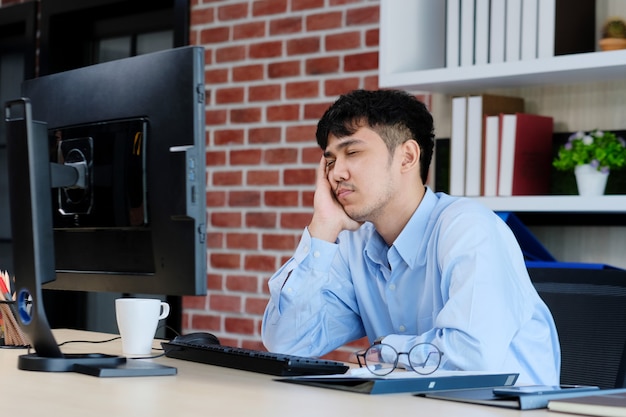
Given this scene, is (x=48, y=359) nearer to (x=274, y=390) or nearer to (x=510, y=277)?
(x=274, y=390)

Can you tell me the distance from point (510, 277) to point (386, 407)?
72 centimetres

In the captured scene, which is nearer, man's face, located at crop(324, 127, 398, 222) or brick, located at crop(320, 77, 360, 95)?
man's face, located at crop(324, 127, 398, 222)

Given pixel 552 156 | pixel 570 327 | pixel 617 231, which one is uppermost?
pixel 552 156

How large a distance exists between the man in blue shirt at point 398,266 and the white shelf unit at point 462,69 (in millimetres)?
366

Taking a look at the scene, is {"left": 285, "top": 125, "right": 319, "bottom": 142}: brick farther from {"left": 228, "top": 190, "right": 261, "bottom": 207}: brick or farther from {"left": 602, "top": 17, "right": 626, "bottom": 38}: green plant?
{"left": 602, "top": 17, "right": 626, "bottom": 38}: green plant

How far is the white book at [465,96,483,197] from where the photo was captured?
263 cm

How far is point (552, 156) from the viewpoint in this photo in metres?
2.66

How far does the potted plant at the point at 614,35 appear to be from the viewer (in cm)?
246

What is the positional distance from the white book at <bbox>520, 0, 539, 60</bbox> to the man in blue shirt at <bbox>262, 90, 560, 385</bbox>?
41cm

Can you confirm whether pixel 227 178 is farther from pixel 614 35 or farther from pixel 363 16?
pixel 614 35

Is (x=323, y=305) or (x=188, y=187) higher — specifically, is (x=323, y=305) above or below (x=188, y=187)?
below

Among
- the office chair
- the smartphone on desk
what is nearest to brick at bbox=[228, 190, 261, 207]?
the office chair

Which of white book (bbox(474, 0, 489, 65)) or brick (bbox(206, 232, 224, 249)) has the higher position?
white book (bbox(474, 0, 489, 65))

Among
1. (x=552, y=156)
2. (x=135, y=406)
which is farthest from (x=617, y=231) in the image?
(x=135, y=406)
